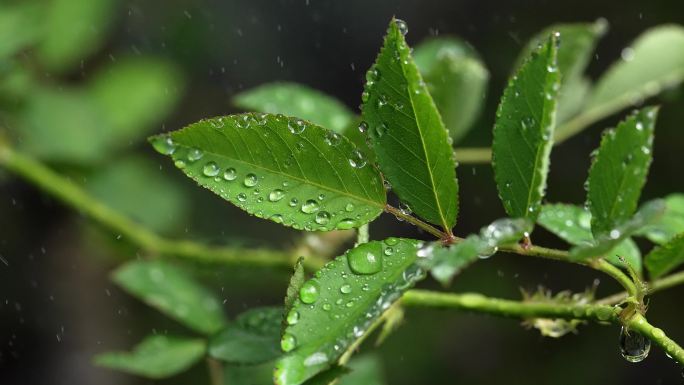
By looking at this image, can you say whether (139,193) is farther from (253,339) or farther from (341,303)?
(341,303)

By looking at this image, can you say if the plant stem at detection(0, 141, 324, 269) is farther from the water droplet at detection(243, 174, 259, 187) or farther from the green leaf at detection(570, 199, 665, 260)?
the green leaf at detection(570, 199, 665, 260)

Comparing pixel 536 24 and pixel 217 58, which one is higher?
pixel 536 24

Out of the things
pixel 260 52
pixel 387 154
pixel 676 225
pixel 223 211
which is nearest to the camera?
pixel 387 154

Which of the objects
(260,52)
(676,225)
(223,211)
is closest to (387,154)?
(676,225)

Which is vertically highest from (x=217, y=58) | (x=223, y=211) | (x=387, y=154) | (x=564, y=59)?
(x=564, y=59)

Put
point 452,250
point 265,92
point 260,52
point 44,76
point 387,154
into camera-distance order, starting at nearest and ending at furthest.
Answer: point 452,250 < point 387,154 < point 265,92 < point 44,76 < point 260,52

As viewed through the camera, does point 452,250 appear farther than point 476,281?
No

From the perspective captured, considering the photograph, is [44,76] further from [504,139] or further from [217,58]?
[504,139]

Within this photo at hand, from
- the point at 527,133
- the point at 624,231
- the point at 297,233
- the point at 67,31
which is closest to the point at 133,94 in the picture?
the point at 67,31

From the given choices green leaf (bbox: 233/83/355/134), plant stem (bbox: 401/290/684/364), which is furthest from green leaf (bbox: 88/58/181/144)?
plant stem (bbox: 401/290/684/364)
